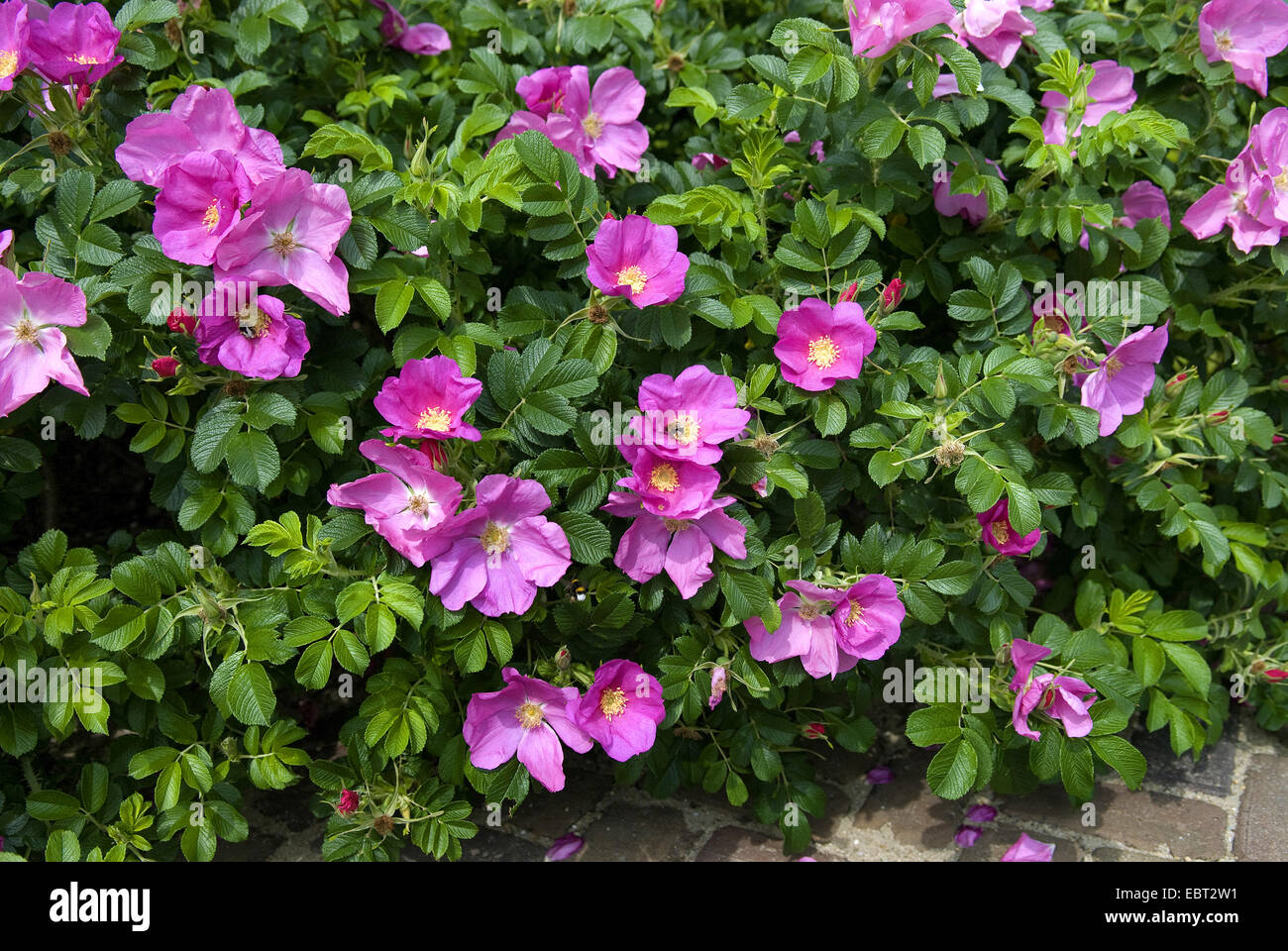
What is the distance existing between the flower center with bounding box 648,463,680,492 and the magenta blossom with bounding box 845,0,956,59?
0.91m

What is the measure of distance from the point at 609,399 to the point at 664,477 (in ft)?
0.95

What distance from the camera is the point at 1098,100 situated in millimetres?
2617

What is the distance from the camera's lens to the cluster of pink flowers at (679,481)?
203 cm

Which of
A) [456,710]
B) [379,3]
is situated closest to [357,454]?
[456,710]

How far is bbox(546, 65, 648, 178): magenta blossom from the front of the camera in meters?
2.54

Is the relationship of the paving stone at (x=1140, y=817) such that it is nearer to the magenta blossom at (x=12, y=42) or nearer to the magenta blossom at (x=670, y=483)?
the magenta blossom at (x=670, y=483)

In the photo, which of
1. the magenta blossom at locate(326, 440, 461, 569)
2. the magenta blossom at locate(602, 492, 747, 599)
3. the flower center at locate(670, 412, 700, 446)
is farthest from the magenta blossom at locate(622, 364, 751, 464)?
the magenta blossom at locate(326, 440, 461, 569)

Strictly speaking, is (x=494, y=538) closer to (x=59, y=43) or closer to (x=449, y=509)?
(x=449, y=509)

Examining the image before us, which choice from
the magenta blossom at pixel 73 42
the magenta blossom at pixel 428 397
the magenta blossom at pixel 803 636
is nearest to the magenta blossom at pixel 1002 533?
the magenta blossom at pixel 803 636

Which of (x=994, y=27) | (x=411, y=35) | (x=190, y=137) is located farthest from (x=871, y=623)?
(x=411, y=35)

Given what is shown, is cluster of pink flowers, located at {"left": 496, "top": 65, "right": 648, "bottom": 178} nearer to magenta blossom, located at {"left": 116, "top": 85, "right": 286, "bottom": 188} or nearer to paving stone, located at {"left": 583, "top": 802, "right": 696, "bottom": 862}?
magenta blossom, located at {"left": 116, "top": 85, "right": 286, "bottom": 188}

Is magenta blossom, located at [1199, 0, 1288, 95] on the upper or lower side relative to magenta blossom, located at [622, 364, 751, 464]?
upper

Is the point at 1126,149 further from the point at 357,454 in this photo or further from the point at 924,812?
the point at 357,454

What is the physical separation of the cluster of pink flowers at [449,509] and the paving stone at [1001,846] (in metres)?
1.14
